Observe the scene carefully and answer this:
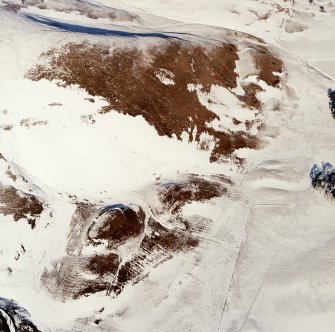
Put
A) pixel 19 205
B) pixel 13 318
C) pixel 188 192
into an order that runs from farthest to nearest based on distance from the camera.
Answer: pixel 188 192, pixel 19 205, pixel 13 318

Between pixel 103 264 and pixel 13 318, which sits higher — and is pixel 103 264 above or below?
above

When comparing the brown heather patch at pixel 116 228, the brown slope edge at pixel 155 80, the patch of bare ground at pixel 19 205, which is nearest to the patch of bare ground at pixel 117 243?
the brown heather patch at pixel 116 228

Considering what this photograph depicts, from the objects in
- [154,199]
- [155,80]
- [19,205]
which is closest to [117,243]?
[154,199]

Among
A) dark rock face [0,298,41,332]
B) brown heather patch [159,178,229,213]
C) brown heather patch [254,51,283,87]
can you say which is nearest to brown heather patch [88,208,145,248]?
brown heather patch [159,178,229,213]

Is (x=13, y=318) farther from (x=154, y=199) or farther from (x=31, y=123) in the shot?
(x=31, y=123)

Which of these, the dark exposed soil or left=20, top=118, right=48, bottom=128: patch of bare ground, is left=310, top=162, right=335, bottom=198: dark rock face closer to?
the dark exposed soil

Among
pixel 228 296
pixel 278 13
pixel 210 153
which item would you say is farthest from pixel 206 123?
pixel 278 13

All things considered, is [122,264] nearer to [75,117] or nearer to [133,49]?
[75,117]
